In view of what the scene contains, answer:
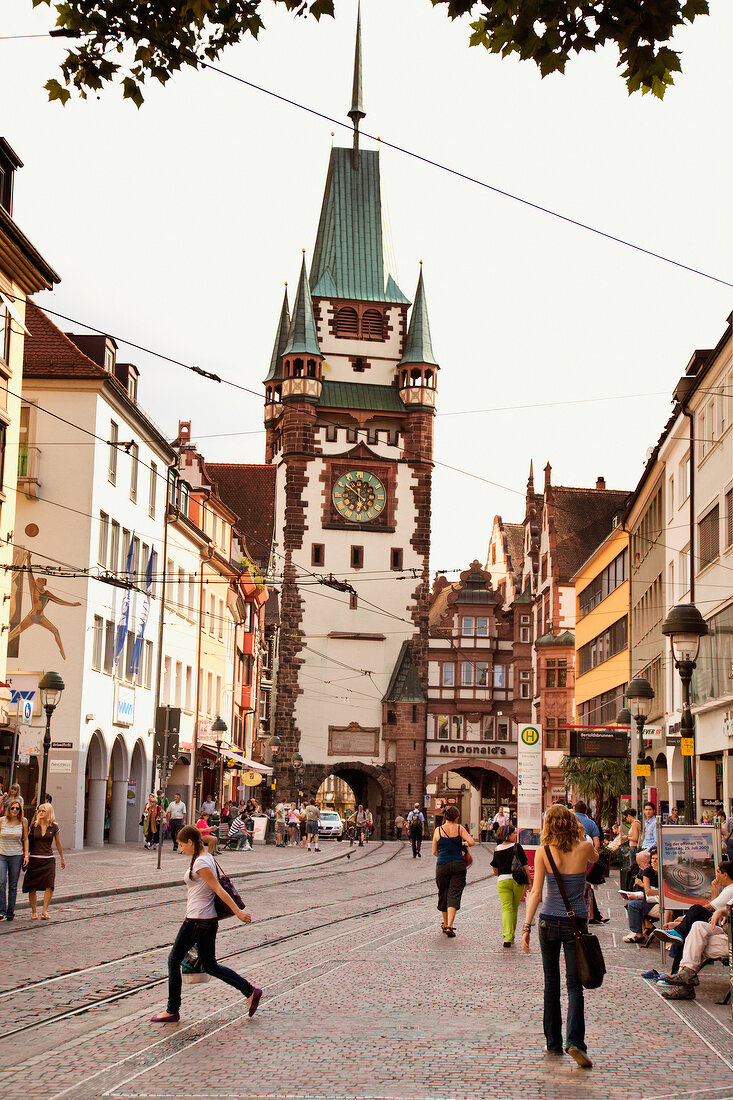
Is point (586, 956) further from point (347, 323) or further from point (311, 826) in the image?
point (347, 323)

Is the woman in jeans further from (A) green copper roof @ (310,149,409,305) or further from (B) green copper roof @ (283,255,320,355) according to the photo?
(A) green copper roof @ (310,149,409,305)

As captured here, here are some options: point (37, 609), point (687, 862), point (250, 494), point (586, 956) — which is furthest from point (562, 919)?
point (250, 494)

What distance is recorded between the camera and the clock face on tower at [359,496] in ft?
247

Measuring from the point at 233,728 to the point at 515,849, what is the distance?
171 feet

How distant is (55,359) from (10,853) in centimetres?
2205

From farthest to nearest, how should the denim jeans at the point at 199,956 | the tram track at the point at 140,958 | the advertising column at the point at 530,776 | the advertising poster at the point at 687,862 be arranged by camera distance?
the advertising column at the point at 530,776
the advertising poster at the point at 687,862
the tram track at the point at 140,958
the denim jeans at the point at 199,956

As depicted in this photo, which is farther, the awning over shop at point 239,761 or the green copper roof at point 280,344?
the green copper roof at point 280,344

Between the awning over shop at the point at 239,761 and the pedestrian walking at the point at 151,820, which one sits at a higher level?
the awning over shop at the point at 239,761

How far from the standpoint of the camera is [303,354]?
77.2m

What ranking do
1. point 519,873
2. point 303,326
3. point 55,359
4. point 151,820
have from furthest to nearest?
point 303,326, point 151,820, point 55,359, point 519,873

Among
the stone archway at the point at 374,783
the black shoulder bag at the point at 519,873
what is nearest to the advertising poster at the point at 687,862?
the black shoulder bag at the point at 519,873

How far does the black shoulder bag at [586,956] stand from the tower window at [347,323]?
7127 cm

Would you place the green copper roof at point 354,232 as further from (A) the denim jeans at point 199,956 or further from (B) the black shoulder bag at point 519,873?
(A) the denim jeans at point 199,956

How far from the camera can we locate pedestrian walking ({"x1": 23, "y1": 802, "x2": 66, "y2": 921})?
1958 cm
